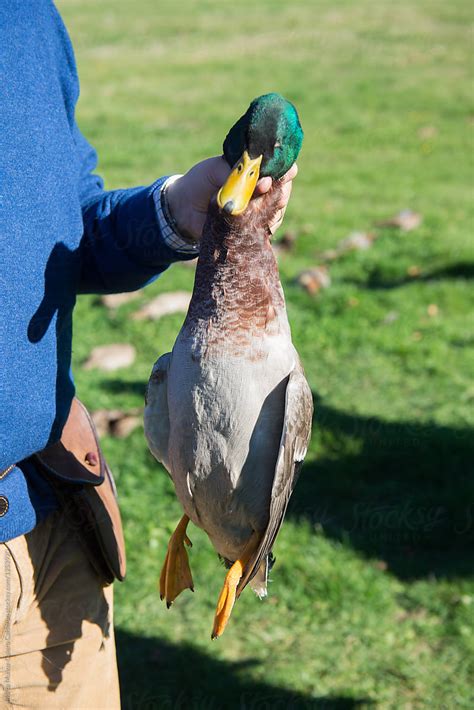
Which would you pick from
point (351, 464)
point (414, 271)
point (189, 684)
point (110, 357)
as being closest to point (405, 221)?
point (414, 271)

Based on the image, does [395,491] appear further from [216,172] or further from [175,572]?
[216,172]

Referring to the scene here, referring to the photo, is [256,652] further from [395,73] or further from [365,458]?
[395,73]

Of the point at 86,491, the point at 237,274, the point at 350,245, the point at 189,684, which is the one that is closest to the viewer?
the point at 237,274

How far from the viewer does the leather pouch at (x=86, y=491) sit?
201 cm

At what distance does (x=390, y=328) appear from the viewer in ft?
18.6

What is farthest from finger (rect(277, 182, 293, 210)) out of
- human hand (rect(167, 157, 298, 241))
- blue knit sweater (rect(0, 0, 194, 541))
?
blue knit sweater (rect(0, 0, 194, 541))

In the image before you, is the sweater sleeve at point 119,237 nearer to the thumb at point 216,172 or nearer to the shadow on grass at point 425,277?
the thumb at point 216,172

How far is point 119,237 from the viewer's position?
208 centimetres

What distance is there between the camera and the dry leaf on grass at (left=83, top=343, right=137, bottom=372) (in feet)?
17.5

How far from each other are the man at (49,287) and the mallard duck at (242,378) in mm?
128

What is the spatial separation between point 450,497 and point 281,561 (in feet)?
2.97

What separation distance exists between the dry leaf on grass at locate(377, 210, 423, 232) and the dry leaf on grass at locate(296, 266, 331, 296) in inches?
51.7

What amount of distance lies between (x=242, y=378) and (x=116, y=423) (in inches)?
119

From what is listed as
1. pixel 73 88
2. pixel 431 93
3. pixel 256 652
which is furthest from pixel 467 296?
pixel 431 93
